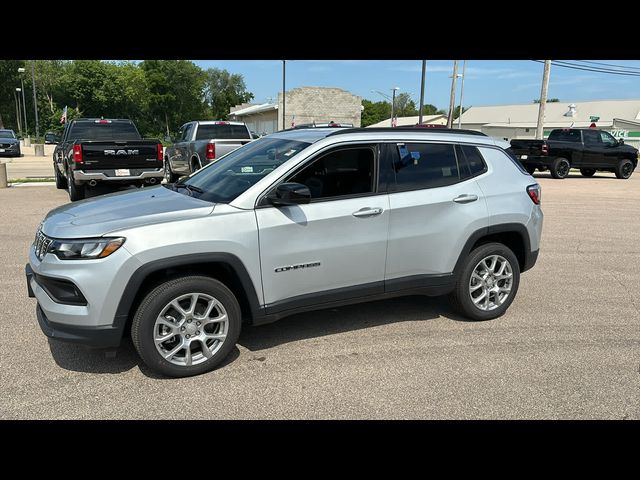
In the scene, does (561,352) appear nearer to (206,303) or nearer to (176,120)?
(206,303)

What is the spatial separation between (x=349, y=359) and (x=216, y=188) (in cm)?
180

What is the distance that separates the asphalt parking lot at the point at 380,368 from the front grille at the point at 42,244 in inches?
34.6

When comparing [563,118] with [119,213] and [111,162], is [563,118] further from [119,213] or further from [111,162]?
[119,213]

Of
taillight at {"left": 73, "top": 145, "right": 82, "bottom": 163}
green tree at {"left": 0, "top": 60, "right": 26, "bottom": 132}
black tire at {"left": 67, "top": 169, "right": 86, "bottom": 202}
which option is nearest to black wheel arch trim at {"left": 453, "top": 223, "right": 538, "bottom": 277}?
taillight at {"left": 73, "top": 145, "right": 82, "bottom": 163}

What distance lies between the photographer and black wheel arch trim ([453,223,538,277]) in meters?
4.80

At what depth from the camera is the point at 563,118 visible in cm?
6875

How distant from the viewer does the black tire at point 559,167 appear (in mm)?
20609

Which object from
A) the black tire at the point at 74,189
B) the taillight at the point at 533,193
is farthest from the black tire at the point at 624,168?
the black tire at the point at 74,189

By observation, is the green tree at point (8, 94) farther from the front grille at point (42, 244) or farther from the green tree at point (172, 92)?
the front grille at point (42, 244)

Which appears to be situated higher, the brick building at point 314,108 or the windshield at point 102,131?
the brick building at point 314,108

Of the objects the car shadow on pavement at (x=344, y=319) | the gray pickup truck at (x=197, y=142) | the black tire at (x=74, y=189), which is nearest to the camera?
the car shadow on pavement at (x=344, y=319)

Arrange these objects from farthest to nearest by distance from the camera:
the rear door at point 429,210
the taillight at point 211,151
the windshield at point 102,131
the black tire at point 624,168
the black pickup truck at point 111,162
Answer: the black tire at point 624,168 < the windshield at point 102,131 < the taillight at point 211,151 < the black pickup truck at point 111,162 < the rear door at point 429,210

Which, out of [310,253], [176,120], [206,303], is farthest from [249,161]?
[176,120]

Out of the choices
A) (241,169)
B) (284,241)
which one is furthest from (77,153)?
(284,241)
